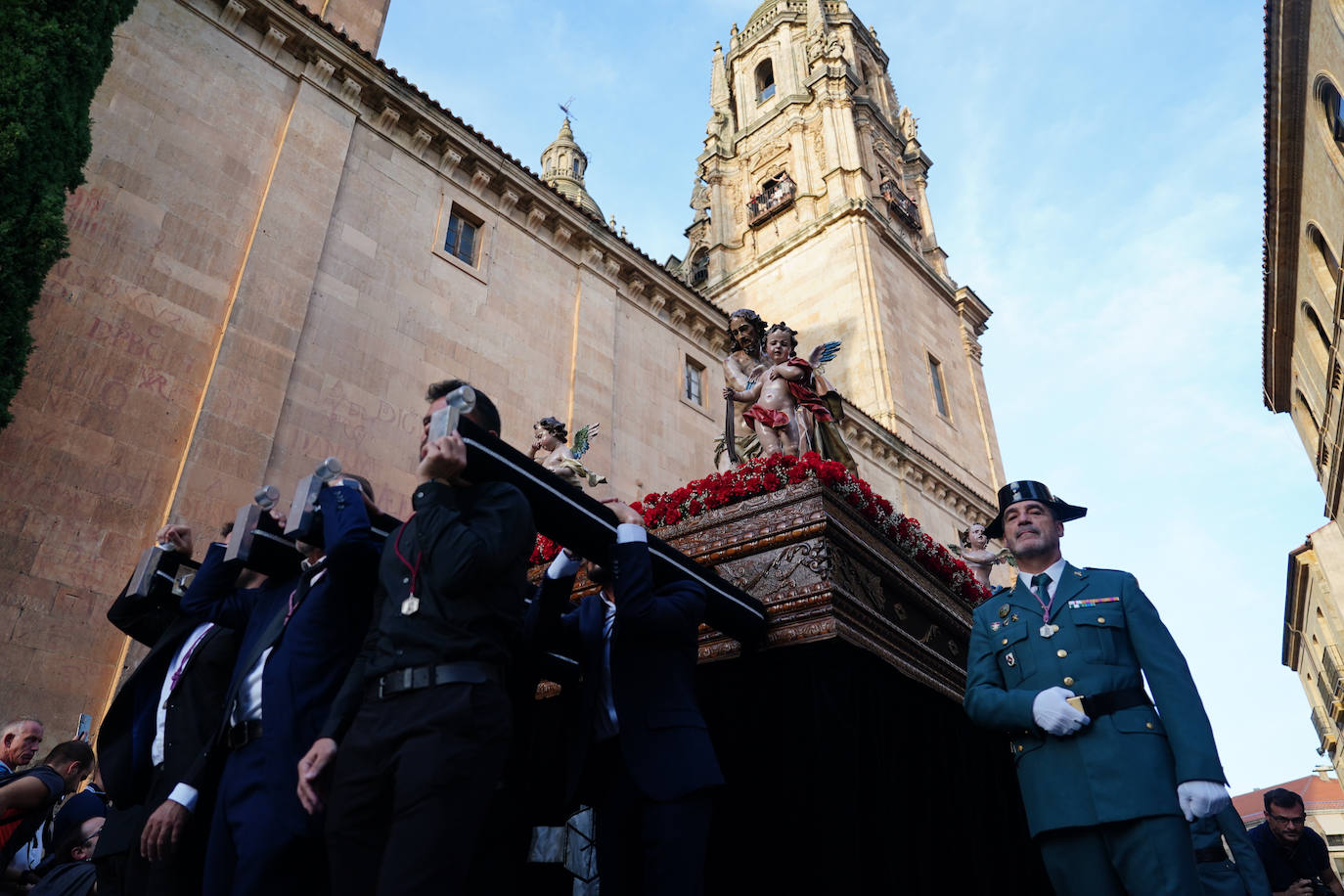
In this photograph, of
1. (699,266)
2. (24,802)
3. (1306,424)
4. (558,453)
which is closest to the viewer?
(24,802)

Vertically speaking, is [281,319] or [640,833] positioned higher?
[281,319]

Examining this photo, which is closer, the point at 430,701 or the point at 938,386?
the point at 430,701

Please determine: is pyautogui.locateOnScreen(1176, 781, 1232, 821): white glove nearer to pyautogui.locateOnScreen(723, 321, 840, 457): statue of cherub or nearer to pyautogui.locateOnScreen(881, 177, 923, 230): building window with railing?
pyautogui.locateOnScreen(723, 321, 840, 457): statue of cherub

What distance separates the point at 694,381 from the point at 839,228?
12.0 meters

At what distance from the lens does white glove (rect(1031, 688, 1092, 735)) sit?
334cm

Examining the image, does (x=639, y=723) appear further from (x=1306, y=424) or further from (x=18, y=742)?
(x=1306, y=424)

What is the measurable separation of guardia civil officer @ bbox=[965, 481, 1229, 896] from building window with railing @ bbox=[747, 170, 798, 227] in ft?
90.4

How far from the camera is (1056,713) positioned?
3363mm

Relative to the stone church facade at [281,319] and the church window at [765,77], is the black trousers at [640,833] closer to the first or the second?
the stone church facade at [281,319]

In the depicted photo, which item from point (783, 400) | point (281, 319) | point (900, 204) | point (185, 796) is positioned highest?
point (900, 204)

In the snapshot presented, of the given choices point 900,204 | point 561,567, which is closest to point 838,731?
point 561,567

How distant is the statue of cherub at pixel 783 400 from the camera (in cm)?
771

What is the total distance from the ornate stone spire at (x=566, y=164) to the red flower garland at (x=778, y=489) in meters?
41.5

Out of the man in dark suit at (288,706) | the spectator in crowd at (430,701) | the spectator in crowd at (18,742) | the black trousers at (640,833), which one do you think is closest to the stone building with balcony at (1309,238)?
the black trousers at (640,833)
